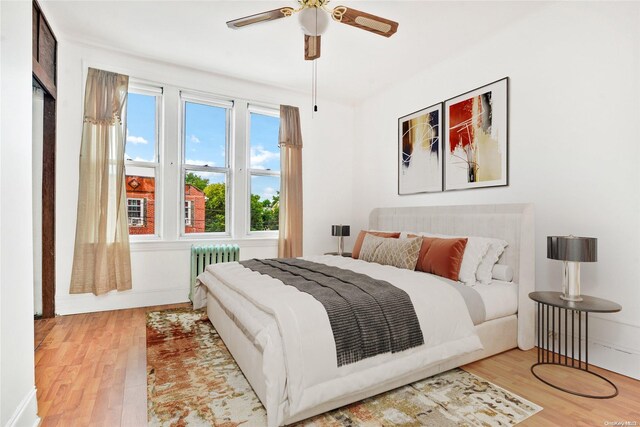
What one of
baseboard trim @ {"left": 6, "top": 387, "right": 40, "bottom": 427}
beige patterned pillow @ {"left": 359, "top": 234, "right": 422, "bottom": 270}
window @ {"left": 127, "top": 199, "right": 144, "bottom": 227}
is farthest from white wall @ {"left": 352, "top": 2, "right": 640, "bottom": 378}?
window @ {"left": 127, "top": 199, "right": 144, "bottom": 227}

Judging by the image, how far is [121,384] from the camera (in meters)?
2.18

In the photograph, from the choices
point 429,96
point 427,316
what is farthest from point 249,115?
point 427,316

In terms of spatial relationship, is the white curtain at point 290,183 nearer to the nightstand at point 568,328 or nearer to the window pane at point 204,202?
the window pane at point 204,202

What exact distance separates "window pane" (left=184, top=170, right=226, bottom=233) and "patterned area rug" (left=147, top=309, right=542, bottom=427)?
83.5 inches

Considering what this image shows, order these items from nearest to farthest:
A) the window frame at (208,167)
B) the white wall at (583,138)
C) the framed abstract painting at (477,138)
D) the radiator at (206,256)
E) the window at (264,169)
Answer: the white wall at (583,138) → the framed abstract painting at (477,138) → the radiator at (206,256) → the window frame at (208,167) → the window at (264,169)

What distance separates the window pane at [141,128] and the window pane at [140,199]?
18 cm

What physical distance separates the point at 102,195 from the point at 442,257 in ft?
11.9

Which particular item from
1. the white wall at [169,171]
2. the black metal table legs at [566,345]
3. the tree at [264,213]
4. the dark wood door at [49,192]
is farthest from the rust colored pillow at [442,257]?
the dark wood door at [49,192]

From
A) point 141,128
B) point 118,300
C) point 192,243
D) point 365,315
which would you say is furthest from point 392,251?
point 141,128

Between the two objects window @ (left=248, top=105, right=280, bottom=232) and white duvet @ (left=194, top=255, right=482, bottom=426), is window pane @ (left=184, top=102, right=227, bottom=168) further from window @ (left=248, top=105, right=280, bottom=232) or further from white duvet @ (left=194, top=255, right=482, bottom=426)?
white duvet @ (left=194, top=255, right=482, bottom=426)

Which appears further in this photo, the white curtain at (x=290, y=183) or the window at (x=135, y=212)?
A: the white curtain at (x=290, y=183)

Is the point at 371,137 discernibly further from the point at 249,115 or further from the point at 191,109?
the point at 191,109

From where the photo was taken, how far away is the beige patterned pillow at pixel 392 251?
309 centimetres

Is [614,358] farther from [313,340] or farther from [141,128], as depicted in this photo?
[141,128]
